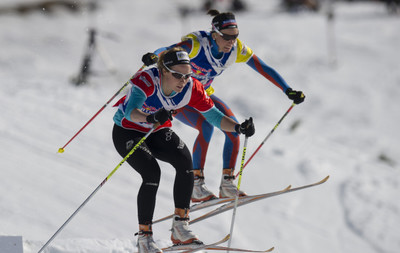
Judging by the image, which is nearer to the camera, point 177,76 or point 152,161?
point 177,76

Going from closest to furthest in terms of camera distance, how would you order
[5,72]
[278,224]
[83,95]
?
1. [278,224]
2. [83,95]
3. [5,72]

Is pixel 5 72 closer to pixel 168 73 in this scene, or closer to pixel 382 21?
pixel 168 73

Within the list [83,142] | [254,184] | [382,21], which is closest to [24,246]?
[83,142]

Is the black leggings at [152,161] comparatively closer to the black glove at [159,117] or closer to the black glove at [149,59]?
the black glove at [159,117]

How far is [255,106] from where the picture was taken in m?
16.3

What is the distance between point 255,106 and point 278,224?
8.48 meters

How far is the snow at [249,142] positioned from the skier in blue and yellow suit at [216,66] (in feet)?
4.06

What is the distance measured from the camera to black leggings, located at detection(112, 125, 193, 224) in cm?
436

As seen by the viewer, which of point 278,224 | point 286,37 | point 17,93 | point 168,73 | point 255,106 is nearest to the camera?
point 168,73

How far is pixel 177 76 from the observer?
13.6ft

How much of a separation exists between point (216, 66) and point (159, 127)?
1102 mm

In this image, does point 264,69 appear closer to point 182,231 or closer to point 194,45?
point 194,45

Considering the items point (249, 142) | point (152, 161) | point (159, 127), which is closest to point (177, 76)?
point (159, 127)

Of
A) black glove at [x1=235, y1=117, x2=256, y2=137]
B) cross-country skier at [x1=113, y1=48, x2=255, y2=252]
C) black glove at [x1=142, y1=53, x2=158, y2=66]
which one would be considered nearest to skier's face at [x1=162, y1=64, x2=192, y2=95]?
cross-country skier at [x1=113, y1=48, x2=255, y2=252]
